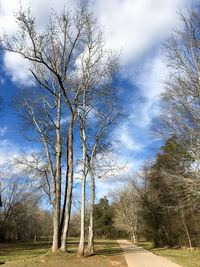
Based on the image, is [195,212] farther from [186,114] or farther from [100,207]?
[100,207]

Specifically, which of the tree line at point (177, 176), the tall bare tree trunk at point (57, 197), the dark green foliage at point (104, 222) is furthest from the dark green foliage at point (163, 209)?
the dark green foliage at point (104, 222)

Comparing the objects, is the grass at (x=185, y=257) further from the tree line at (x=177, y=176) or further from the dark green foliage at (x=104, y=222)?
the dark green foliage at (x=104, y=222)

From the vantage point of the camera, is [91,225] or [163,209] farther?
[163,209]

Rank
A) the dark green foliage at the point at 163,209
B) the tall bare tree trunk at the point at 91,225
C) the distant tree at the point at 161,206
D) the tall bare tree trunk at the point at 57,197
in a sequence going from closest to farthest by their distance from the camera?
the tall bare tree trunk at the point at 57,197 → the tall bare tree trunk at the point at 91,225 → the dark green foliage at the point at 163,209 → the distant tree at the point at 161,206

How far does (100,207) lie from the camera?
5600cm

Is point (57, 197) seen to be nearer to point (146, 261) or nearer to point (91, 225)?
point (91, 225)

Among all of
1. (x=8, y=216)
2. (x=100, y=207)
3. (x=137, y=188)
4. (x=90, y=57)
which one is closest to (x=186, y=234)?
(x=137, y=188)

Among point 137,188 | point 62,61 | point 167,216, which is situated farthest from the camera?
point 137,188

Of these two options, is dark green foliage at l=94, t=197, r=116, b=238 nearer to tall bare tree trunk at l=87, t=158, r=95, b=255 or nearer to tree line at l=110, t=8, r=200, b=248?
tree line at l=110, t=8, r=200, b=248

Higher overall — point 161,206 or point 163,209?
point 161,206

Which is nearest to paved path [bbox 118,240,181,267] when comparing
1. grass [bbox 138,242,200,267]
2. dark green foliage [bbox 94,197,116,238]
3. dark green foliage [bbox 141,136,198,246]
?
grass [bbox 138,242,200,267]

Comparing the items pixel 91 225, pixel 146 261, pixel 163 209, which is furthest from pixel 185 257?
pixel 91 225

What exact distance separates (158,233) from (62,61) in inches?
779

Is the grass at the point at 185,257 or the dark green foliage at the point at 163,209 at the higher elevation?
the dark green foliage at the point at 163,209
